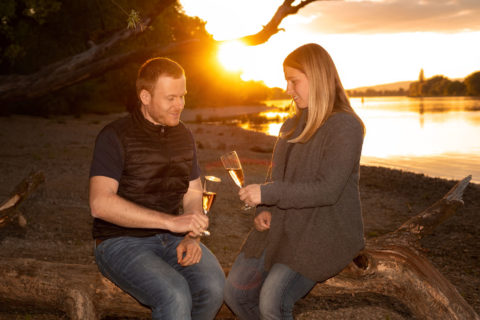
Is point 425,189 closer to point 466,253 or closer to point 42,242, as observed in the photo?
point 466,253

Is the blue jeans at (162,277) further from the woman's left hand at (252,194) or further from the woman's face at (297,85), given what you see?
the woman's face at (297,85)

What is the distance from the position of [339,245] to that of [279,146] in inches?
38.5

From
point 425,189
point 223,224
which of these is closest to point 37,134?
point 223,224

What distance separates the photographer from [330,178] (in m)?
3.01

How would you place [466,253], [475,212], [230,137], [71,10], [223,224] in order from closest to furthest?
[466,253], [223,224], [475,212], [71,10], [230,137]

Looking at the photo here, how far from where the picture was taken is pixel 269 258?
328 cm

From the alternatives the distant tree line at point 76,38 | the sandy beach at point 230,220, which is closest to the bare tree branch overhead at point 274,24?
the distant tree line at point 76,38

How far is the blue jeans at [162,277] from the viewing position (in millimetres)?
2943

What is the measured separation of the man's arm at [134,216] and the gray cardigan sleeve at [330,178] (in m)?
0.55

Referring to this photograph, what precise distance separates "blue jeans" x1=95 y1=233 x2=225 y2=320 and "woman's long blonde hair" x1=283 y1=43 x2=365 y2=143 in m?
1.31

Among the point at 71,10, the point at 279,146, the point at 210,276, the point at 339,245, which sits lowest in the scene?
the point at 210,276

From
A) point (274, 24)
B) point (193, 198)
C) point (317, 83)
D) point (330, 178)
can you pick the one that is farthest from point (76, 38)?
point (330, 178)

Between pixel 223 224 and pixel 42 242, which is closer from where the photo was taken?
pixel 42 242

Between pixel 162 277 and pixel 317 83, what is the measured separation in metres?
1.82
